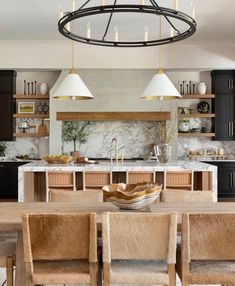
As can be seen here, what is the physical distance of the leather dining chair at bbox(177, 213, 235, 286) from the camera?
2.32 meters

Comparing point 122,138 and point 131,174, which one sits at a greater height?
point 122,138

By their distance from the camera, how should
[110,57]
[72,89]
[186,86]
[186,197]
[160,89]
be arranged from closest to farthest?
[186,197]
[160,89]
[72,89]
[110,57]
[186,86]

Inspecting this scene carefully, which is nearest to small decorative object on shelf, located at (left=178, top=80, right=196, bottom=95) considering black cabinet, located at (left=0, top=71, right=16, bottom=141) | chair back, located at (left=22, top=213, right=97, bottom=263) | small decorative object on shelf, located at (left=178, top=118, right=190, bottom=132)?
small decorative object on shelf, located at (left=178, top=118, right=190, bottom=132)

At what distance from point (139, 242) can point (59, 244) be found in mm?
469

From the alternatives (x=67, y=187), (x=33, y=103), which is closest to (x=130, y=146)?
(x=33, y=103)

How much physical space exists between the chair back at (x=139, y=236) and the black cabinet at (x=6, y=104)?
6.37 meters

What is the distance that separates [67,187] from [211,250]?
3.03 metres

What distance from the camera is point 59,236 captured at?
2338mm

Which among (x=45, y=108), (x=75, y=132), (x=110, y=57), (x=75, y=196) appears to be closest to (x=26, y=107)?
(x=45, y=108)

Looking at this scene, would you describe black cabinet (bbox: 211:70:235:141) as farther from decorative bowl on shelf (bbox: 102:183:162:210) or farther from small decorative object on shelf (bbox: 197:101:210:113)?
decorative bowl on shelf (bbox: 102:183:162:210)

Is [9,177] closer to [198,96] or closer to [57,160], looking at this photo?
[57,160]

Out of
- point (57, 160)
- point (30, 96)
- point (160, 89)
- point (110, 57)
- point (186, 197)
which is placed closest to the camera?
point (186, 197)

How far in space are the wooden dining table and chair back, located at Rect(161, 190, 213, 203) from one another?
0.21 m

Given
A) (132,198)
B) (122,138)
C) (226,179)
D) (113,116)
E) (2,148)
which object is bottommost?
(226,179)
